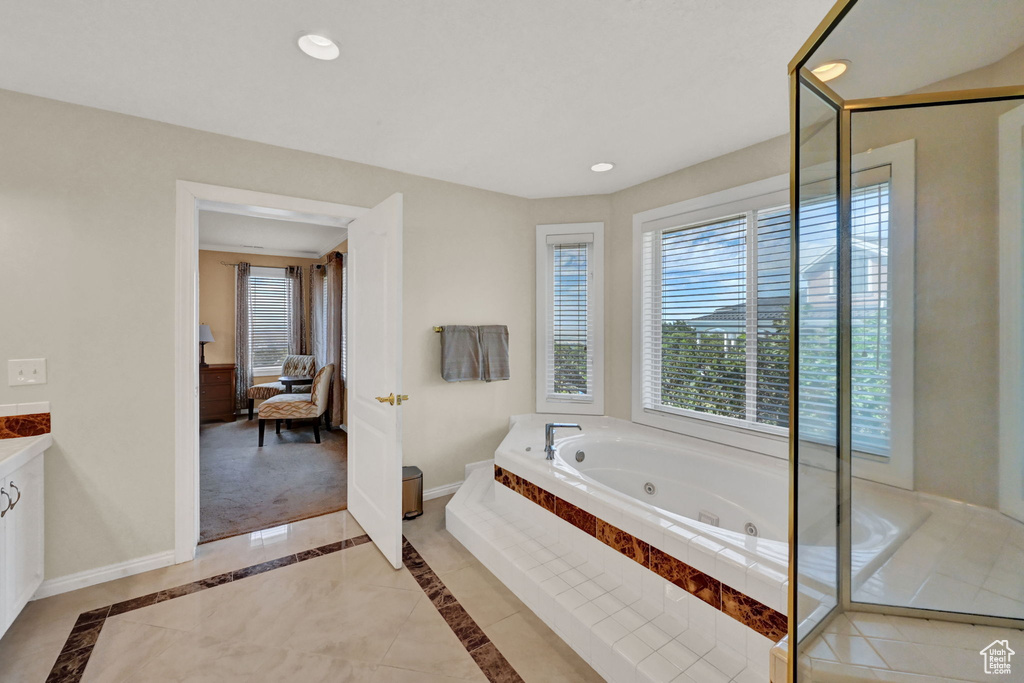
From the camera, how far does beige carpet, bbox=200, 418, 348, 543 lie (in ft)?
8.99

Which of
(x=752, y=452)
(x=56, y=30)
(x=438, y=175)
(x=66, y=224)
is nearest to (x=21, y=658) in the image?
(x=66, y=224)

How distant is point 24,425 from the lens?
6.20ft

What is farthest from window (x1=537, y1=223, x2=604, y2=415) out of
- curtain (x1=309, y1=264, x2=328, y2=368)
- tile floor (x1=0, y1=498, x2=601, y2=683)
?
curtain (x1=309, y1=264, x2=328, y2=368)

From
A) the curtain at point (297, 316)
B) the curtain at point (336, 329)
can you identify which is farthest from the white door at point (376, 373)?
the curtain at point (297, 316)

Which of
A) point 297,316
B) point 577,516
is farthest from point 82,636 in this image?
point 297,316

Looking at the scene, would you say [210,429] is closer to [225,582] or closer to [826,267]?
[225,582]

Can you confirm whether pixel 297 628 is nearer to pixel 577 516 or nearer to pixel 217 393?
pixel 577 516

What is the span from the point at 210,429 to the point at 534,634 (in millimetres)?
4953

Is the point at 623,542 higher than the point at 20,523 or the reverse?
the reverse

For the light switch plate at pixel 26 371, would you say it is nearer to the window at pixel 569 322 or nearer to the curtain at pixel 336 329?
the window at pixel 569 322

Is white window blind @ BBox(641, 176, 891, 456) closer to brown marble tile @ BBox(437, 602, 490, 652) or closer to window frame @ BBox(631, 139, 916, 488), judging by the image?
window frame @ BBox(631, 139, 916, 488)

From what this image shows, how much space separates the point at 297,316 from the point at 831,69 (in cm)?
654

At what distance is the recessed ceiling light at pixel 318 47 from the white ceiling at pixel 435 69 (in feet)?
0.12

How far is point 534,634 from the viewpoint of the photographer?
1733mm
